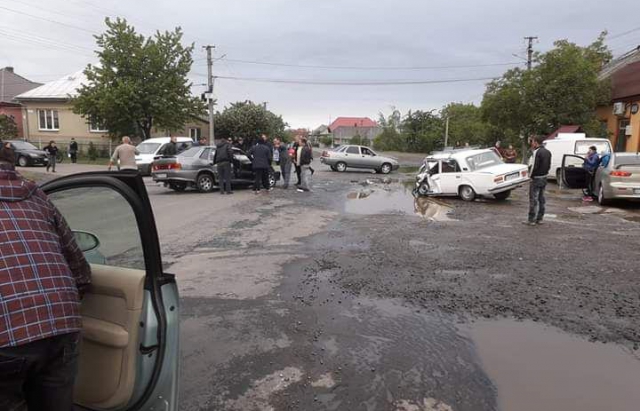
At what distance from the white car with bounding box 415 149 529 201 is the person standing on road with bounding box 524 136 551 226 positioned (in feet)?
11.3

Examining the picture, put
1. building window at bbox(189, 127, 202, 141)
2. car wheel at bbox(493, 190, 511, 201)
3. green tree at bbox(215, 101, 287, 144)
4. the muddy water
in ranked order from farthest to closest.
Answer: building window at bbox(189, 127, 202, 141) < green tree at bbox(215, 101, 287, 144) < car wheel at bbox(493, 190, 511, 201) < the muddy water

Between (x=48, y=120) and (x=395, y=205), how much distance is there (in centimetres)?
3460

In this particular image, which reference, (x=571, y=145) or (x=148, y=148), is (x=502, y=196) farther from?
(x=148, y=148)

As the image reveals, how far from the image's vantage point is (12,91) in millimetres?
45062

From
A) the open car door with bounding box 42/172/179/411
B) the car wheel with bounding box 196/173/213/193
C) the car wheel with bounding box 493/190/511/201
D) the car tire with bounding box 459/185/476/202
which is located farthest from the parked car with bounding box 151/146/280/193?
the open car door with bounding box 42/172/179/411

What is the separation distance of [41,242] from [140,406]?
3.33ft

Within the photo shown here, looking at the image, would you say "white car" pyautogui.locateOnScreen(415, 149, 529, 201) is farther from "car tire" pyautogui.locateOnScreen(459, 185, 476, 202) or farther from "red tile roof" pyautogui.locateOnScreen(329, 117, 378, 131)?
"red tile roof" pyautogui.locateOnScreen(329, 117, 378, 131)

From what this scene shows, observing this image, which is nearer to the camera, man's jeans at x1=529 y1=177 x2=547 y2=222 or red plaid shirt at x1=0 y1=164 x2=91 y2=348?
red plaid shirt at x1=0 y1=164 x2=91 y2=348

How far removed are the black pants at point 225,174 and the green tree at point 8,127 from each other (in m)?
28.6

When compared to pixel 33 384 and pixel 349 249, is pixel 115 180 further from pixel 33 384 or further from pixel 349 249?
pixel 349 249

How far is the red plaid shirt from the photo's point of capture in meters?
1.90

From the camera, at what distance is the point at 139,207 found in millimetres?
2545

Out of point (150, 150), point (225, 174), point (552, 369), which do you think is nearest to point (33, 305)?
point (552, 369)

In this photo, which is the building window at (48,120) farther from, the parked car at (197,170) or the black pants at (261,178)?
the black pants at (261,178)
